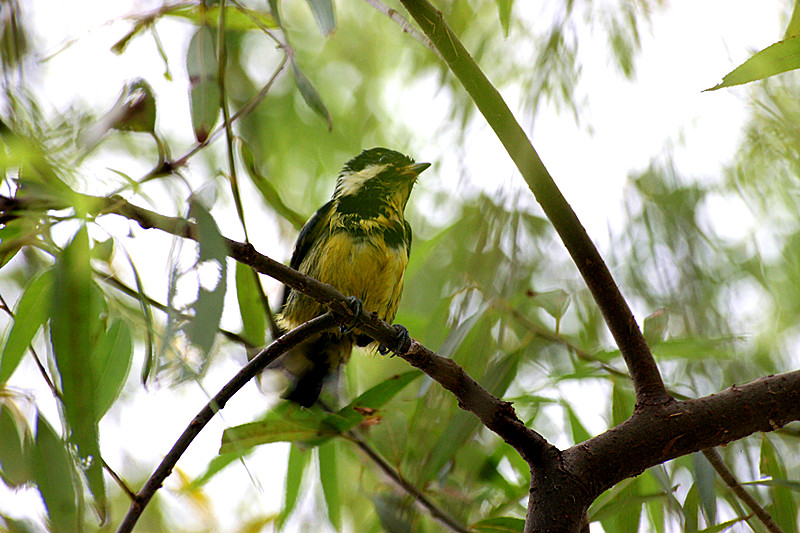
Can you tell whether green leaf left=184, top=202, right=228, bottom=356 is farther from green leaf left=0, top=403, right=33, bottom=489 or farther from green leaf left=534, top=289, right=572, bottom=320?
green leaf left=534, top=289, right=572, bottom=320

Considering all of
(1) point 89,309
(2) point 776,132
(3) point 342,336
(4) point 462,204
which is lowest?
(1) point 89,309

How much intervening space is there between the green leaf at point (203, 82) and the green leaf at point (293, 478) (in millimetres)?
915

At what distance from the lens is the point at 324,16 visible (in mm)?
1162

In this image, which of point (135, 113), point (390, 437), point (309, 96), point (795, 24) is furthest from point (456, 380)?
point (795, 24)

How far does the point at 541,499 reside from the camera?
1124mm

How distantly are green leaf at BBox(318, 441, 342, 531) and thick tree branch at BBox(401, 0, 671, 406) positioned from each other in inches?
31.2

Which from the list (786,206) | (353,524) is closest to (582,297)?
(786,206)

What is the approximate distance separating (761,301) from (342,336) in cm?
130

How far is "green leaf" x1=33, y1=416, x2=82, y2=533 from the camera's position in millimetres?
1014

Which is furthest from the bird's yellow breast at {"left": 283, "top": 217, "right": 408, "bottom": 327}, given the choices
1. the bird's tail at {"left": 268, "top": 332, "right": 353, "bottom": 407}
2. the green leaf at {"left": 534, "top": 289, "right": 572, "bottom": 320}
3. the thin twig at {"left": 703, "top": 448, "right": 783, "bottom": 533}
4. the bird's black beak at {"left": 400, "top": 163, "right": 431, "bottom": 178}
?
the thin twig at {"left": 703, "top": 448, "right": 783, "bottom": 533}

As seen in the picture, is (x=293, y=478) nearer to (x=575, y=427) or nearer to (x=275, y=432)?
(x=275, y=432)

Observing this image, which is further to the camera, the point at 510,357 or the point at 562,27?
the point at 562,27

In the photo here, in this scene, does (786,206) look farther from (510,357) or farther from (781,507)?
(510,357)

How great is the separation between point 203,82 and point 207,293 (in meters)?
0.44
